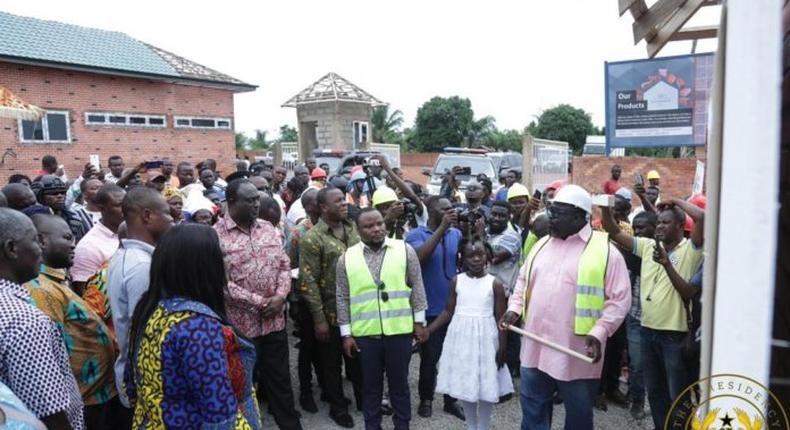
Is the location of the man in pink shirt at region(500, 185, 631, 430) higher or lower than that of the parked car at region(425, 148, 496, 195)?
lower

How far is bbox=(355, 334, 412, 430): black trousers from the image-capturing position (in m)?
3.69

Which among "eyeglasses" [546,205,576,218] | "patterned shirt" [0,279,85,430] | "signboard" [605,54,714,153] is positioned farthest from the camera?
"signboard" [605,54,714,153]

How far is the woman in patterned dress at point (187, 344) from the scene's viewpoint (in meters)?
1.99

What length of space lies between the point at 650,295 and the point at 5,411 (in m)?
Answer: 3.57

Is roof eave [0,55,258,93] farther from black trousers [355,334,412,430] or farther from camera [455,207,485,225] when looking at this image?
black trousers [355,334,412,430]

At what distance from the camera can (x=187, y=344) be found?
1.98 meters

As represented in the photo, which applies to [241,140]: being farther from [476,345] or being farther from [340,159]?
[476,345]

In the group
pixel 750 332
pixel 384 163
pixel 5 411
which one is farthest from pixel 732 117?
pixel 384 163

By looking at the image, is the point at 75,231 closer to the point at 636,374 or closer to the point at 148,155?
the point at 636,374

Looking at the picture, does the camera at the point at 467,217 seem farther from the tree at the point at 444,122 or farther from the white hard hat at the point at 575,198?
the tree at the point at 444,122

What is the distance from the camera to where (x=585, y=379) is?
3029mm

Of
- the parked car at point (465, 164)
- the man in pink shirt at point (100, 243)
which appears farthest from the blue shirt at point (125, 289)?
the parked car at point (465, 164)

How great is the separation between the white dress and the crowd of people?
10 millimetres

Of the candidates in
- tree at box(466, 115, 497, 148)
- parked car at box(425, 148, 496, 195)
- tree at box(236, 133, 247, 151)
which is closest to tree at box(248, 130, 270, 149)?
tree at box(236, 133, 247, 151)
